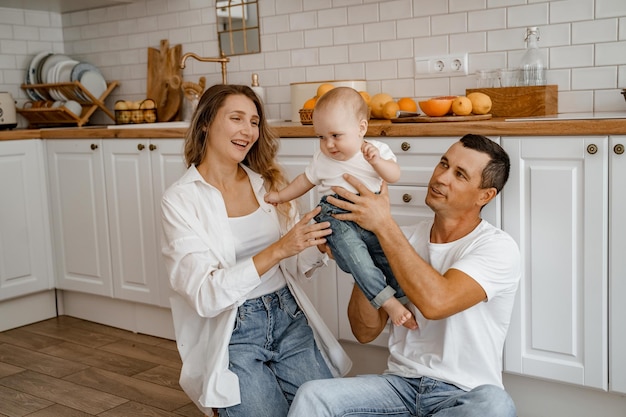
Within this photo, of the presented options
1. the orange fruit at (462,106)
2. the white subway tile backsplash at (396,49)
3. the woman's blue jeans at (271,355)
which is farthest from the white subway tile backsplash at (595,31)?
the woman's blue jeans at (271,355)

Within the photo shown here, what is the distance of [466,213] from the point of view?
2.08 metres

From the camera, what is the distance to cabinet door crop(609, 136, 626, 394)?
217cm

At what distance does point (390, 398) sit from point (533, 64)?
4.96 feet

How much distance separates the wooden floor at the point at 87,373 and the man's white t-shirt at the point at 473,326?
1.09 meters

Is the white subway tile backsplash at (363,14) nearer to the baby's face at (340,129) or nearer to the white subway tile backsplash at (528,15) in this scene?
the white subway tile backsplash at (528,15)

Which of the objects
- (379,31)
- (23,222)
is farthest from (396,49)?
(23,222)

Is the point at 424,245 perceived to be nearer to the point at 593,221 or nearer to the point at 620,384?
the point at 593,221

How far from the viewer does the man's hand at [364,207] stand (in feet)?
6.57

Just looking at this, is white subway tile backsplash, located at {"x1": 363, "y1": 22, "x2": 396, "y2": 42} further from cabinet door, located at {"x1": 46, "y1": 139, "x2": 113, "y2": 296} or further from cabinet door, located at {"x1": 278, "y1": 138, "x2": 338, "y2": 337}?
cabinet door, located at {"x1": 46, "y1": 139, "x2": 113, "y2": 296}

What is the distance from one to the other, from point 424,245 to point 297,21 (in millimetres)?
1807

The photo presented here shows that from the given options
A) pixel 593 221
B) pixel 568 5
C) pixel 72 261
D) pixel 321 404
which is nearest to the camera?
pixel 321 404

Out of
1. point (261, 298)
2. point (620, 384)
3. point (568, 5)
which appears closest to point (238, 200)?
point (261, 298)

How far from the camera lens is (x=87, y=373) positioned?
3.22 metres

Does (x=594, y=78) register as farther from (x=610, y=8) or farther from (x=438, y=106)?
(x=438, y=106)
